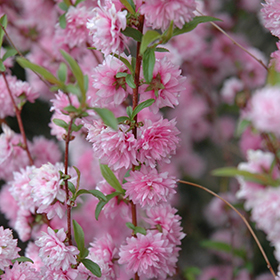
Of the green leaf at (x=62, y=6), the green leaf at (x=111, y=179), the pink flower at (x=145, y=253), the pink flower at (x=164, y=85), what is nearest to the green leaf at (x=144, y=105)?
the pink flower at (x=164, y=85)

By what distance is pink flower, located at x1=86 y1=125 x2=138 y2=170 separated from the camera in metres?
0.49

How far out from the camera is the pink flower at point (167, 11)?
0.44 metres

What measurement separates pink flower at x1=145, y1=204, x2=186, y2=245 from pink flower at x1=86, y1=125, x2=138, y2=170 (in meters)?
0.14

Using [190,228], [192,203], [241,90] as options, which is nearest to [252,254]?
[190,228]

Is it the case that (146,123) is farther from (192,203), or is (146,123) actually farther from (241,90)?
(192,203)

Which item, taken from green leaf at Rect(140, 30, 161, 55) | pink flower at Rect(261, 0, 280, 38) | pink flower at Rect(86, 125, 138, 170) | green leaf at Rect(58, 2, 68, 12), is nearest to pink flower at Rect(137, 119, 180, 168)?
pink flower at Rect(86, 125, 138, 170)

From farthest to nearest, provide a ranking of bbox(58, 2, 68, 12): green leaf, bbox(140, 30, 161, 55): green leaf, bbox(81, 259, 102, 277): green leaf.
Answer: bbox(58, 2, 68, 12): green leaf, bbox(81, 259, 102, 277): green leaf, bbox(140, 30, 161, 55): green leaf

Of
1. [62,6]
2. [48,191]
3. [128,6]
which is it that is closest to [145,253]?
[48,191]

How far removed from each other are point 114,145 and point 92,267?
221 millimetres

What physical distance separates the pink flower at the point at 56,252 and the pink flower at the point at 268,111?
359 millimetres

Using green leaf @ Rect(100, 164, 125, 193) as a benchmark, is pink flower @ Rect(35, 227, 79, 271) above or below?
below

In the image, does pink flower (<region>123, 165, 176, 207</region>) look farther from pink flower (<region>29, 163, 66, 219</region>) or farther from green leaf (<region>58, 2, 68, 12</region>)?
green leaf (<region>58, 2, 68, 12</region>)

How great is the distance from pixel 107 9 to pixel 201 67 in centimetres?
88

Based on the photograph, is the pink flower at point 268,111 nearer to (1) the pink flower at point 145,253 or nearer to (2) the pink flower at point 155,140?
(2) the pink flower at point 155,140
